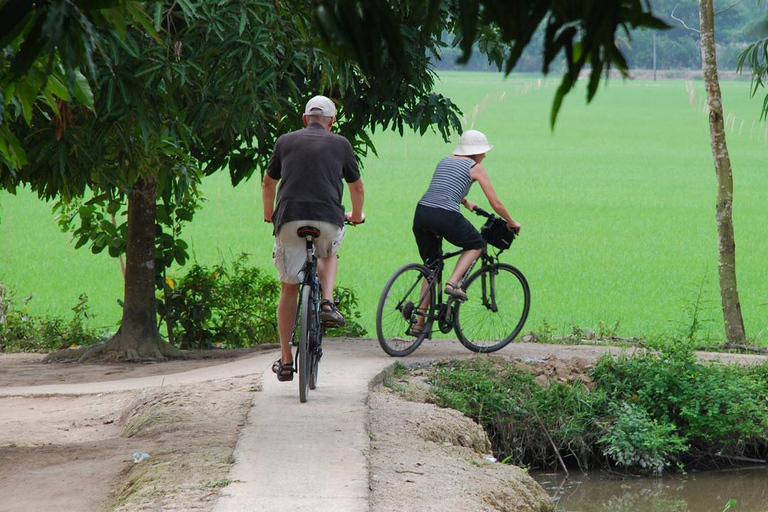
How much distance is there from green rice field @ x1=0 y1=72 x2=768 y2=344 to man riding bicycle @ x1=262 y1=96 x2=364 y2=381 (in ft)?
4.02

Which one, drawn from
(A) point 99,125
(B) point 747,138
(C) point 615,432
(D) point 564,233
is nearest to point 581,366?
(C) point 615,432

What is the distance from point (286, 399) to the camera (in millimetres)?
6938

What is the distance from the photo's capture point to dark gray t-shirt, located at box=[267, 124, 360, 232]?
22.1 feet

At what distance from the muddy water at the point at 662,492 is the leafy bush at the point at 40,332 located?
6.49m

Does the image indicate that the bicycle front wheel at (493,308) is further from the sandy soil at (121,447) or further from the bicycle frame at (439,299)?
the sandy soil at (121,447)

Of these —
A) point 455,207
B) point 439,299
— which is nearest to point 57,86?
point 455,207

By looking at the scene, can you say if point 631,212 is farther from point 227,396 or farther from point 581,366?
point 227,396

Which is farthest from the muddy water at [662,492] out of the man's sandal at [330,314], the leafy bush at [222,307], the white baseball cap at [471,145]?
the leafy bush at [222,307]

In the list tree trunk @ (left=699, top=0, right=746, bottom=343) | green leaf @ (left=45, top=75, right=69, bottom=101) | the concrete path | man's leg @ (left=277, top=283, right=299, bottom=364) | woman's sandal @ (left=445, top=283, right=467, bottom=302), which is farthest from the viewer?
tree trunk @ (left=699, top=0, right=746, bottom=343)

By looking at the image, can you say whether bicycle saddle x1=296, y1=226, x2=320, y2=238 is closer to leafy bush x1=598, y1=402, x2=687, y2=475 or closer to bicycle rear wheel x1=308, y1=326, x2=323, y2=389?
bicycle rear wheel x1=308, y1=326, x2=323, y2=389

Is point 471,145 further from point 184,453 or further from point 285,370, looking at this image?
point 184,453

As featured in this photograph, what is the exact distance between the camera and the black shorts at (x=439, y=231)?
888 centimetres

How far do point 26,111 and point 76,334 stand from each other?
935cm

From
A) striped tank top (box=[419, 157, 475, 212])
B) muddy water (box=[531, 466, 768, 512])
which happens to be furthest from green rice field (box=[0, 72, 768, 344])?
striped tank top (box=[419, 157, 475, 212])
